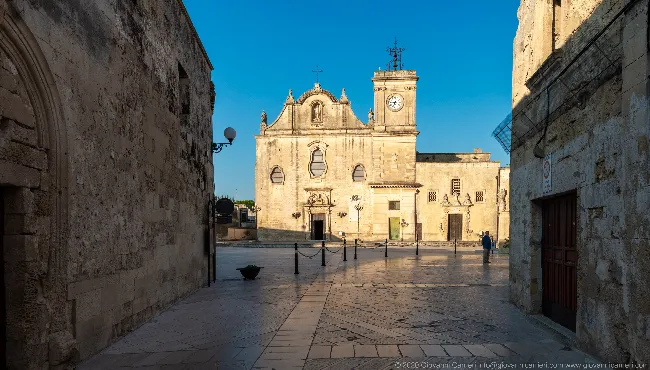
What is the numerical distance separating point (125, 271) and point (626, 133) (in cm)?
631

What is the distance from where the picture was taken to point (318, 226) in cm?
3725

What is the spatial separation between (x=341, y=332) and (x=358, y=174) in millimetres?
30859

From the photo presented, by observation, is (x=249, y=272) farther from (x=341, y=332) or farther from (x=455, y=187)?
(x=455, y=187)

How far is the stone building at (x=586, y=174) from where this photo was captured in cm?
408

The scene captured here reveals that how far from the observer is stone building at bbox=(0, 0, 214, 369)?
413 cm

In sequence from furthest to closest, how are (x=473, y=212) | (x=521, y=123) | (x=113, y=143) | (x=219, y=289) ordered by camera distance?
(x=473, y=212)
(x=219, y=289)
(x=521, y=123)
(x=113, y=143)

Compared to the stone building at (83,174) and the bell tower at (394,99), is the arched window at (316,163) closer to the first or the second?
the bell tower at (394,99)

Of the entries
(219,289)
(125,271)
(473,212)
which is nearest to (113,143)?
(125,271)

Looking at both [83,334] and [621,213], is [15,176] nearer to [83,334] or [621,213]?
[83,334]

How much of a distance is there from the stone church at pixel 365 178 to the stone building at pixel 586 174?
2805 cm

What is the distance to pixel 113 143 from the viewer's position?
19.0 feet

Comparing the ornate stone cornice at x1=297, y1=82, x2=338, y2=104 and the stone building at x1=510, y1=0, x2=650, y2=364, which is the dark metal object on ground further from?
the ornate stone cornice at x1=297, y1=82, x2=338, y2=104

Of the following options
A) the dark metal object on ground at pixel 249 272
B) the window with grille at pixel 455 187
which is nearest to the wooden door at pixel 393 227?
the window with grille at pixel 455 187

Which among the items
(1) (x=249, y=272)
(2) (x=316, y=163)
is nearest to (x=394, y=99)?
(2) (x=316, y=163)
